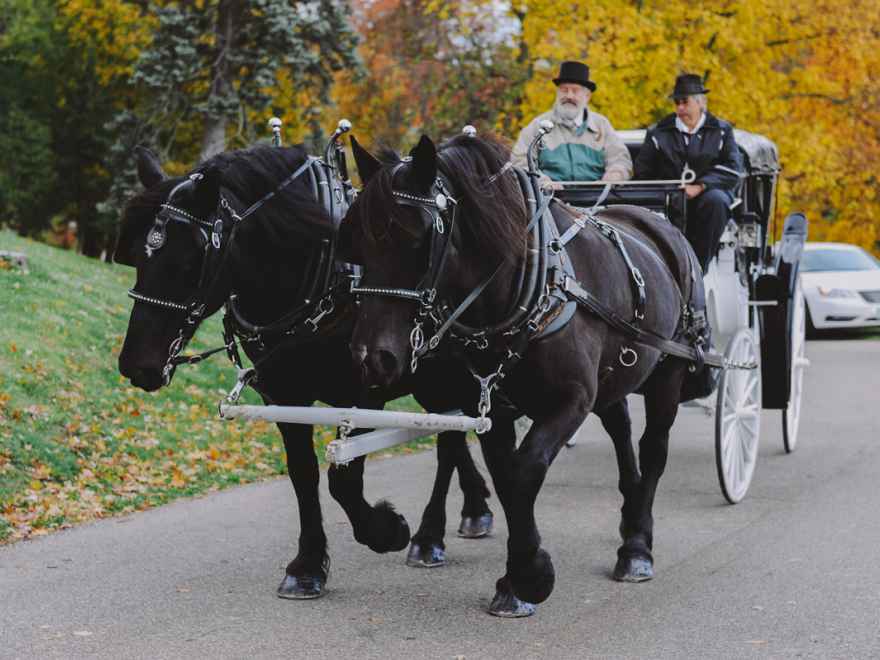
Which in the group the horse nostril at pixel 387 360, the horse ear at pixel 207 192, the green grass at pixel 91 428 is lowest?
the green grass at pixel 91 428

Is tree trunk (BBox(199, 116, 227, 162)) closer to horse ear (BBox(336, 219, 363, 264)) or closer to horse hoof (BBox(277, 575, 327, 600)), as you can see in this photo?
horse hoof (BBox(277, 575, 327, 600))

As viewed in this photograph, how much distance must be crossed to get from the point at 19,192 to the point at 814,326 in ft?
55.7

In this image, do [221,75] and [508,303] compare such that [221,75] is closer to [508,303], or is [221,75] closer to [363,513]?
[363,513]

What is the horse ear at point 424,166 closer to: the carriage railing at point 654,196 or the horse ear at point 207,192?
the horse ear at point 207,192

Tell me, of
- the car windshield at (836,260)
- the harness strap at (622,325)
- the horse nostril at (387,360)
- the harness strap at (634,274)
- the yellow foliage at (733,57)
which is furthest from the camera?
the car windshield at (836,260)

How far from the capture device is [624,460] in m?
6.62

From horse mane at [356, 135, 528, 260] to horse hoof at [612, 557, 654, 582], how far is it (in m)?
1.84

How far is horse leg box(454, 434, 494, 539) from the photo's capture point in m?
6.84

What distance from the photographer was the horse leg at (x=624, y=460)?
6188 mm

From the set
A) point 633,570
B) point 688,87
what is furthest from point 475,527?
point 688,87

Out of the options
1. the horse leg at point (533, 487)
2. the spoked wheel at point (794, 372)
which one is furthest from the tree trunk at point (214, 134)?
the horse leg at point (533, 487)

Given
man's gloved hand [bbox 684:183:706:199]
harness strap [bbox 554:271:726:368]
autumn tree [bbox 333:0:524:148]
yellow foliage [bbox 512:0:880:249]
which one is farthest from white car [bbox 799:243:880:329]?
harness strap [bbox 554:271:726:368]

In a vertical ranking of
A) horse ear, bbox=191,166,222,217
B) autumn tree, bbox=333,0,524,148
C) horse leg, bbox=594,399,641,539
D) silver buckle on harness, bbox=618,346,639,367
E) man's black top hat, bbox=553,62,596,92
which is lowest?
horse leg, bbox=594,399,641,539

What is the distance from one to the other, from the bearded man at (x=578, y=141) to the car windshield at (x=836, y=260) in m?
14.6
